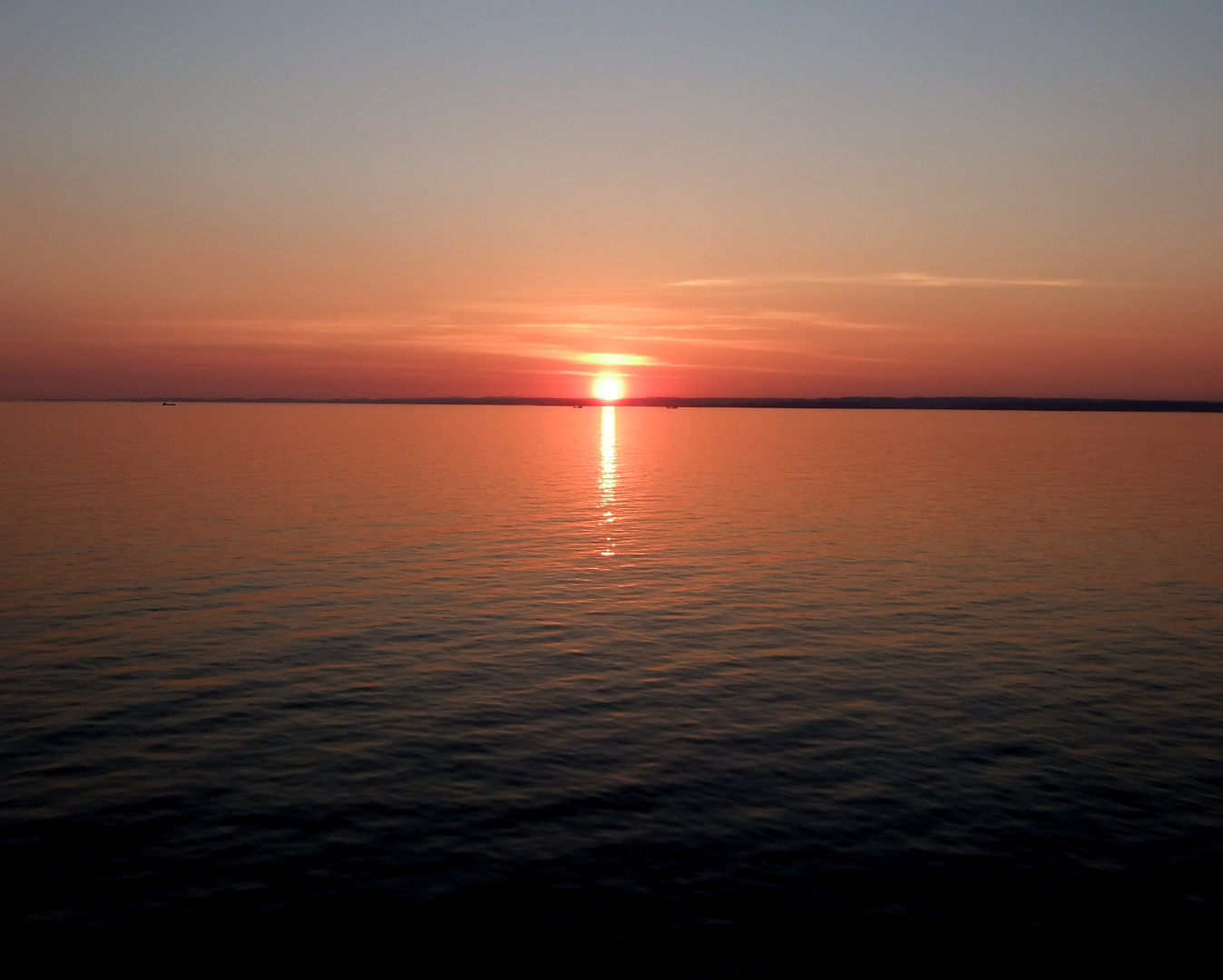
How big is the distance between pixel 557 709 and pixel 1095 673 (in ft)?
60.3

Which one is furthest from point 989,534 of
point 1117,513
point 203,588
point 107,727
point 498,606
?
point 107,727

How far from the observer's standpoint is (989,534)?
65.2m

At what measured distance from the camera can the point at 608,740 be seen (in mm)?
25484

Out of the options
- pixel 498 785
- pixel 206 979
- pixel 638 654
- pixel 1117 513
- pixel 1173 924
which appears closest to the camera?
pixel 206 979

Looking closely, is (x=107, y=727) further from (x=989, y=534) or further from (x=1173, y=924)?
(x=989, y=534)

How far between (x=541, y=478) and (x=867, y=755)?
9178 cm

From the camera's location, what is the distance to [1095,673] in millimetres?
32156

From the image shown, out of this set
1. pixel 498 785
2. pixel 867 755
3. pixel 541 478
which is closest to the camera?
pixel 498 785

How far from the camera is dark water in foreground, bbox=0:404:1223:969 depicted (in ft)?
56.1

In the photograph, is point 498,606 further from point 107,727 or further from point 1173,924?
point 1173,924

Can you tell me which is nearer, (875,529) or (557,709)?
(557,709)

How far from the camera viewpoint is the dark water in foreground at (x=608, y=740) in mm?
17109

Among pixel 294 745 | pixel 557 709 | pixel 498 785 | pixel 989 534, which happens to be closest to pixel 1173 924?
pixel 498 785

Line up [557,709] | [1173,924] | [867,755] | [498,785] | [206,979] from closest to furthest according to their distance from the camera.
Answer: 1. [206,979]
2. [1173,924]
3. [498,785]
4. [867,755]
5. [557,709]
